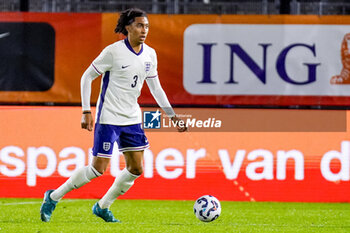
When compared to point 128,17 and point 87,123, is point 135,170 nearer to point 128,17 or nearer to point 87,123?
point 87,123

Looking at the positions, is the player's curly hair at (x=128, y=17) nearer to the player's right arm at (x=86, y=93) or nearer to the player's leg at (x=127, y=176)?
the player's right arm at (x=86, y=93)

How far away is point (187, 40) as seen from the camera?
34.1 feet

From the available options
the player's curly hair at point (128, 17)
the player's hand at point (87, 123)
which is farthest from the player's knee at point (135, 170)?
the player's curly hair at point (128, 17)

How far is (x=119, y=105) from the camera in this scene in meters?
7.43

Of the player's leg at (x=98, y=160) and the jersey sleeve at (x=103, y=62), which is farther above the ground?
the jersey sleeve at (x=103, y=62)

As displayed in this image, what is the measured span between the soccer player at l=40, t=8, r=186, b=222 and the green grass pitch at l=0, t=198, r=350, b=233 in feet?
1.37

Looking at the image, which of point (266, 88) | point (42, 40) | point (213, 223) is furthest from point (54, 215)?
point (266, 88)

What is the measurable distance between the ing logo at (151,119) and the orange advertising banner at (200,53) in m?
0.27

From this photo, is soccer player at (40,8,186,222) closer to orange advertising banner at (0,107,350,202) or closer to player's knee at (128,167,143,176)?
player's knee at (128,167,143,176)

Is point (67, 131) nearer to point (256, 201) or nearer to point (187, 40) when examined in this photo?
point (187, 40)

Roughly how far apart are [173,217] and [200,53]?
2604 mm

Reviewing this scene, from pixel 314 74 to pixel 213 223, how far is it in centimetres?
324

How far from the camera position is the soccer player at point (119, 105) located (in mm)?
7398

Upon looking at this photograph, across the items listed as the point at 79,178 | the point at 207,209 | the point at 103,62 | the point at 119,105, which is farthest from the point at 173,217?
the point at 103,62
